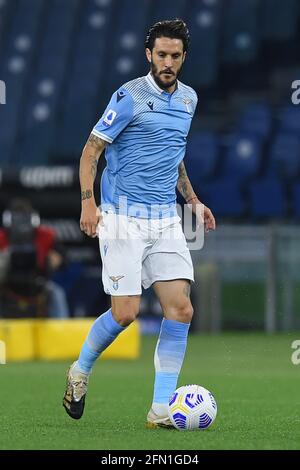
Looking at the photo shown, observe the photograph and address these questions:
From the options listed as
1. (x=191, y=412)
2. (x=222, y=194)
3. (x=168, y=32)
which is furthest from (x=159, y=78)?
(x=222, y=194)

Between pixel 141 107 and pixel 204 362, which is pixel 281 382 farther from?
pixel 141 107

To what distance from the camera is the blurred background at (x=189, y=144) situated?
46.1 ft

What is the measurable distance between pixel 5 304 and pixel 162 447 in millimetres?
7771

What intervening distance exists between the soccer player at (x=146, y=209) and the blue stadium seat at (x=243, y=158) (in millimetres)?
8775

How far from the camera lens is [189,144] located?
15547 mm

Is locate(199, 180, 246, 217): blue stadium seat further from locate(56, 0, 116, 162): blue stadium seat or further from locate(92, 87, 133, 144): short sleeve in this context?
locate(92, 87, 133, 144): short sleeve

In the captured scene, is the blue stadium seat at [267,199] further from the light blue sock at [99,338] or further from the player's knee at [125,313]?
the player's knee at [125,313]

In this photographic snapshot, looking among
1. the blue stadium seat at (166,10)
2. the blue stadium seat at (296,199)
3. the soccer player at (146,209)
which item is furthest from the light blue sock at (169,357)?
the blue stadium seat at (166,10)

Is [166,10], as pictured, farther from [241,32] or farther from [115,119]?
[115,119]

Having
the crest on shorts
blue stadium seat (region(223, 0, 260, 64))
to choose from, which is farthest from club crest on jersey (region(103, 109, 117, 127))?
blue stadium seat (region(223, 0, 260, 64))

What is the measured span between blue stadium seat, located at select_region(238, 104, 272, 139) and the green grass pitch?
11.4ft

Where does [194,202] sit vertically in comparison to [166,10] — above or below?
below

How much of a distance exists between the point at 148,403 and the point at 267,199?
736cm
